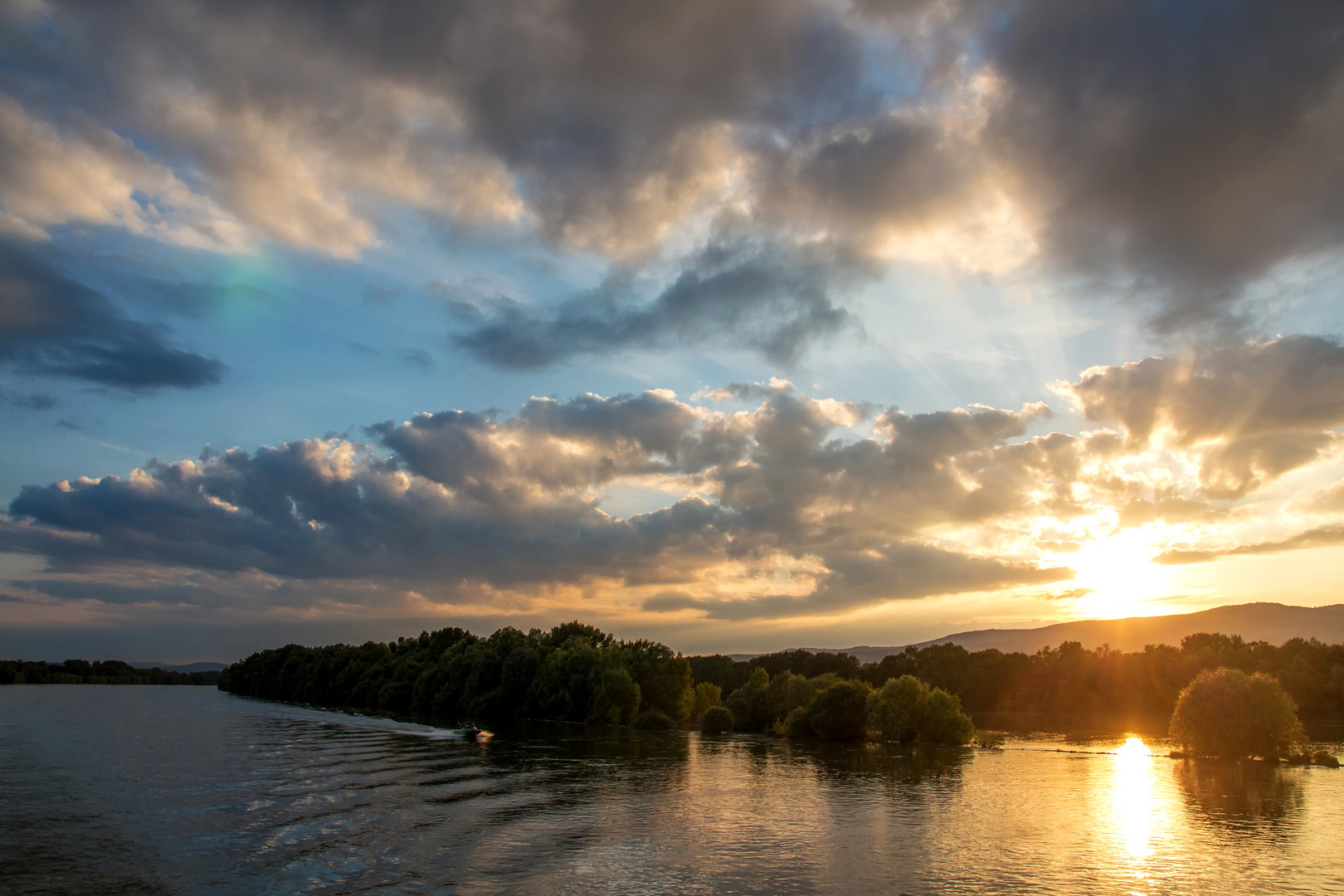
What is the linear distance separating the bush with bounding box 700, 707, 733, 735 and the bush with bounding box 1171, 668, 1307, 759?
219 ft

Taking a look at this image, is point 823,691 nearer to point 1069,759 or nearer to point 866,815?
point 1069,759

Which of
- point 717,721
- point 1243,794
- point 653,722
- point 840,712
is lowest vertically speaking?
point 653,722

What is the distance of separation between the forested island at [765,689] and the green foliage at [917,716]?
5.9 inches

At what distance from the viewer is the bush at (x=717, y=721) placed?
451ft

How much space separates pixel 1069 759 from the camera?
A: 97.4 metres

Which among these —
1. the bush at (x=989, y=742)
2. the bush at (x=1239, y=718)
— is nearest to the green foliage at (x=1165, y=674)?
the bush at (x=989, y=742)

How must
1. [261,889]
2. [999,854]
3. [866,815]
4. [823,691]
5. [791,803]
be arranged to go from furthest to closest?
[823,691] → [791,803] → [866,815] → [999,854] → [261,889]

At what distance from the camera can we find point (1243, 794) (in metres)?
68.2

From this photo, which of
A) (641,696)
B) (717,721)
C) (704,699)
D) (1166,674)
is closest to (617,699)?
(641,696)

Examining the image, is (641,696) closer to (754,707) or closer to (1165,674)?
(754,707)

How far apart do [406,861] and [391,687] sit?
15298cm

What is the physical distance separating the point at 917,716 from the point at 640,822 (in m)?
69.1

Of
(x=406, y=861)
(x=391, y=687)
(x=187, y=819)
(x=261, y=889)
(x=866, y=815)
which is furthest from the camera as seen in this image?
(x=391, y=687)

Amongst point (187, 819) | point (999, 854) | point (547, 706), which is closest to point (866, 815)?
point (999, 854)
